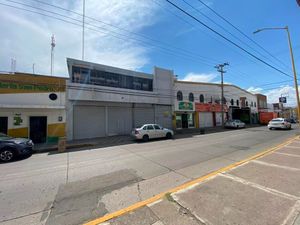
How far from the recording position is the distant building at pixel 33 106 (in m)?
13.8

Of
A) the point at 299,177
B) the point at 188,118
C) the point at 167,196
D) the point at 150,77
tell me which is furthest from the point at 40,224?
the point at 188,118

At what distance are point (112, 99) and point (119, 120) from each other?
106 inches

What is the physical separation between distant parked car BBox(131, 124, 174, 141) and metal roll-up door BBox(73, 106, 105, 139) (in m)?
4.91

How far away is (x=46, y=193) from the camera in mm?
4438

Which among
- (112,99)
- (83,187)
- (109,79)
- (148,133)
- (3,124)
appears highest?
(109,79)

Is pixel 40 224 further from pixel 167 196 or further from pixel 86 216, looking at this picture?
pixel 167 196

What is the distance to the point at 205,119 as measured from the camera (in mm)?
29250

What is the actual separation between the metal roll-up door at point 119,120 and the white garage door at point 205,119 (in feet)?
45.8

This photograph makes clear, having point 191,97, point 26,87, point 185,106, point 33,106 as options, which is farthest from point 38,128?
point 191,97

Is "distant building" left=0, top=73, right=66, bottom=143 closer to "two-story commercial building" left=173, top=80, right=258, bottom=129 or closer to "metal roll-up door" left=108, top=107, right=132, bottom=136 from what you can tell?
"metal roll-up door" left=108, top=107, right=132, bottom=136

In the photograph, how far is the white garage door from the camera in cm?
2860

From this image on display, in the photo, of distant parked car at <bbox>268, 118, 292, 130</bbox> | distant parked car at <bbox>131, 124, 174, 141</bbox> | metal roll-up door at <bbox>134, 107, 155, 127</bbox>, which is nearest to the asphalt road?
distant parked car at <bbox>131, 124, 174, 141</bbox>

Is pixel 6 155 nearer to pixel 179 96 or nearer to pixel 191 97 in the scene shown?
pixel 179 96

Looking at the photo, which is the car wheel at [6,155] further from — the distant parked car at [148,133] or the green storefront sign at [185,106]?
the green storefront sign at [185,106]
